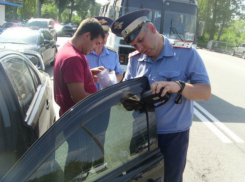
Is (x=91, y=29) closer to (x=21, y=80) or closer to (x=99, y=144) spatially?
(x=21, y=80)

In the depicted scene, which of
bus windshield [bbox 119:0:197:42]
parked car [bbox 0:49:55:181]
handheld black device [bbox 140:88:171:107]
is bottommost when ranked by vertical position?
parked car [bbox 0:49:55:181]

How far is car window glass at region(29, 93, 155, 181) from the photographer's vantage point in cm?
117

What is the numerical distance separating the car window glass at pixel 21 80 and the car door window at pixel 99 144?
92cm

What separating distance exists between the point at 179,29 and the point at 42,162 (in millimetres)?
6291

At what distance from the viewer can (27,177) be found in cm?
108

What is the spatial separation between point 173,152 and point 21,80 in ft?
5.03

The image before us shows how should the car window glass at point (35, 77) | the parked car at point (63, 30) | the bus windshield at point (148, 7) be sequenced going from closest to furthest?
the car window glass at point (35, 77) < the bus windshield at point (148, 7) < the parked car at point (63, 30)

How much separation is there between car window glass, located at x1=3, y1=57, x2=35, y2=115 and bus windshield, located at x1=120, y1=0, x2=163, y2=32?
4401mm

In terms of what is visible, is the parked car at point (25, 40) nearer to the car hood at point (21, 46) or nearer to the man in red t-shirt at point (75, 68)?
the car hood at point (21, 46)

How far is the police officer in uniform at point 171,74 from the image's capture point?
1.78 m

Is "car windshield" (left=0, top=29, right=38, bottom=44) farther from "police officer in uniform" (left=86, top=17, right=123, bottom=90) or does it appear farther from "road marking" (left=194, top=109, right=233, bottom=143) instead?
"road marking" (left=194, top=109, right=233, bottom=143)

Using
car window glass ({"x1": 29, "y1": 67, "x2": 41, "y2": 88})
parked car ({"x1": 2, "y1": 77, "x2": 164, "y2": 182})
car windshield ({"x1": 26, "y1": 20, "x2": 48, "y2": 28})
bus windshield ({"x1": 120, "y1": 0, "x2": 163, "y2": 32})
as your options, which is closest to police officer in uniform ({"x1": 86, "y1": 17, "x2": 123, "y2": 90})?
car window glass ({"x1": 29, "y1": 67, "x2": 41, "y2": 88})

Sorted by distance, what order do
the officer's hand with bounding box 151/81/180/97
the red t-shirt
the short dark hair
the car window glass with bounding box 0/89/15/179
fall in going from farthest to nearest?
the short dark hair < the red t-shirt < the car window glass with bounding box 0/89/15/179 < the officer's hand with bounding box 151/81/180/97

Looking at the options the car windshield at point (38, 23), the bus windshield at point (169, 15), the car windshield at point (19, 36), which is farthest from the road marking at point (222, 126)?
the car windshield at point (38, 23)
